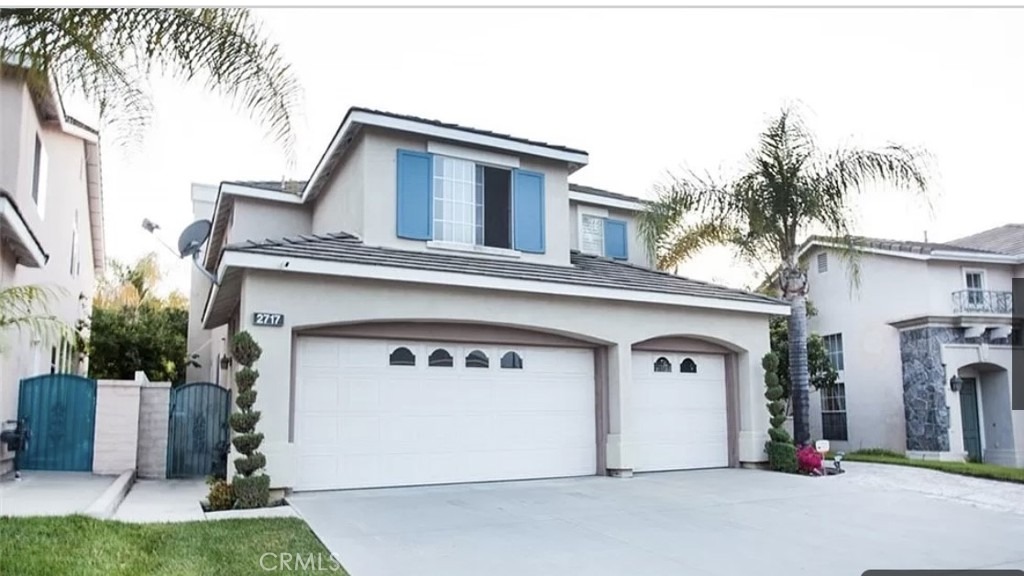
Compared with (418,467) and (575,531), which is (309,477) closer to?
(418,467)

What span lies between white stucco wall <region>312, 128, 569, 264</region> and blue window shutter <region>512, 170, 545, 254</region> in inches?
5.4

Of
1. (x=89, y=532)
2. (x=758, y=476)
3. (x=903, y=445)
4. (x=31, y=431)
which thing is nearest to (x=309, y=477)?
(x=89, y=532)

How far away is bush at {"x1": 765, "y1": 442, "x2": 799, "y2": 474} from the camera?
13961 millimetres

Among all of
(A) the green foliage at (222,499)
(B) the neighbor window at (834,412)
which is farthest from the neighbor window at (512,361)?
(B) the neighbor window at (834,412)

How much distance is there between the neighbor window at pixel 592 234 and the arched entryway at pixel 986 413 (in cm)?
1171

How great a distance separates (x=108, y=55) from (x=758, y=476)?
11410mm

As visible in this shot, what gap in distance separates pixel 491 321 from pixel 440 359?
1.00 m

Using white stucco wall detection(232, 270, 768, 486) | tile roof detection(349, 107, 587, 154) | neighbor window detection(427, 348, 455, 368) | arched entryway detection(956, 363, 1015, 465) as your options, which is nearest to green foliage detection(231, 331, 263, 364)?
white stucco wall detection(232, 270, 768, 486)

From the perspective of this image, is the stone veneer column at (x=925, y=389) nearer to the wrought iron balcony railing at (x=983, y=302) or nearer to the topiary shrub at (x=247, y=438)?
the wrought iron balcony railing at (x=983, y=302)

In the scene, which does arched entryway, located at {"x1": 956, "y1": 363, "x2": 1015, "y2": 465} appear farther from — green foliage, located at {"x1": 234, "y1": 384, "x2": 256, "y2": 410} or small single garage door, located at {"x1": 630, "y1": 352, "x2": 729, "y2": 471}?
green foliage, located at {"x1": 234, "y1": 384, "x2": 256, "y2": 410}

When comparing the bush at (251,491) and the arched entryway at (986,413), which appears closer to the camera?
the bush at (251,491)

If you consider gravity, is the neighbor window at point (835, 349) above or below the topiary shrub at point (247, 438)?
above

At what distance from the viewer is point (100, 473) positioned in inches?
503

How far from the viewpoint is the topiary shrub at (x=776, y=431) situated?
46.0ft
